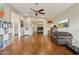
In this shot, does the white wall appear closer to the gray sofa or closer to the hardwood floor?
the gray sofa

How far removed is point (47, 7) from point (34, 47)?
1.14 meters

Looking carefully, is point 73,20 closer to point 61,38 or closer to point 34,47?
point 61,38

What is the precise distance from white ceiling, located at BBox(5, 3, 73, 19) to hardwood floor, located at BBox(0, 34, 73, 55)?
72 centimetres

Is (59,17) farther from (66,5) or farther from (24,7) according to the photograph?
(24,7)

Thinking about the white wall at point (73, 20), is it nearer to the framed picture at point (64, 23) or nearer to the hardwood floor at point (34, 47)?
the framed picture at point (64, 23)

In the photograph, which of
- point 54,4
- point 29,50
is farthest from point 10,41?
point 54,4

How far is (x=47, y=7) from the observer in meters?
3.44

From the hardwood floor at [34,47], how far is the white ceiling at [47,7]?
719 mm

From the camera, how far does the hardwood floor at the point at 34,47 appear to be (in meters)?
3.38

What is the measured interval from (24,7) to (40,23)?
0.65 metres

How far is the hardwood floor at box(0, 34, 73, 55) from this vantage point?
338cm

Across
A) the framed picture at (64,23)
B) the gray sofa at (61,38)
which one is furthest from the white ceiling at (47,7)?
the gray sofa at (61,38)

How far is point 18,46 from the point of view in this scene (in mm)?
3646

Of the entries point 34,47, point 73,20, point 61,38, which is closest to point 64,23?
point 73,20
